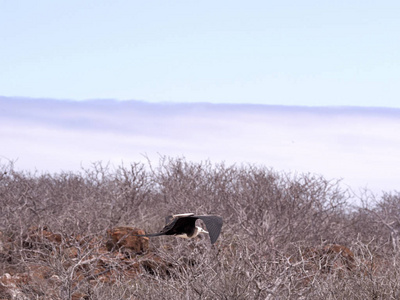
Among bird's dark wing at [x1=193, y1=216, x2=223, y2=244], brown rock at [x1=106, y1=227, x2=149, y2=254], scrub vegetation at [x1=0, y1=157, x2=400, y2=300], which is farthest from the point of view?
brown rock at [x1=106, y1=227, x2=149, y2=254]

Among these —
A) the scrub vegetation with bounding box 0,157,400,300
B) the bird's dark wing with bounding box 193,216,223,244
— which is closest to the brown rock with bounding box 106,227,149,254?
the scrub vegetation with bounding box 0,157,400,300

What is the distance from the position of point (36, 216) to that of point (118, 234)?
12.7 feet

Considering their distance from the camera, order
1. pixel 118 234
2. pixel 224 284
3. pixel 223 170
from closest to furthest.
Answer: pixel 224 284 → pixel 118 234 → pixel 223 170

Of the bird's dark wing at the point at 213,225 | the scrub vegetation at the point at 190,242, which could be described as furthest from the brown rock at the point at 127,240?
the bird's dark wing at the point at 213,225

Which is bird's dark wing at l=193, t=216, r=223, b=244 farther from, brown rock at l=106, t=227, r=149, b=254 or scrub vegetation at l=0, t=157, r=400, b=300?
brown rock at l=106, t=227, r=149, b=254

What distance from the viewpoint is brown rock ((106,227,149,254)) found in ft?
38.1

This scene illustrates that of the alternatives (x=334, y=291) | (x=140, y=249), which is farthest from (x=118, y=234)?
(x=334, y=291)

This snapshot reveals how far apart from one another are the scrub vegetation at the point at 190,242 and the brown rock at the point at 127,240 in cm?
5

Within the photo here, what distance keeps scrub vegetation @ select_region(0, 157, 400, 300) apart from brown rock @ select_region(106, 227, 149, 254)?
5 cm

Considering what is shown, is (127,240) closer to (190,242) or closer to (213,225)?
(190,242)

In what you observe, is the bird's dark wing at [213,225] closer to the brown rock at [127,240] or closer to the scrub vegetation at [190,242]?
the scrub vegetation at [190,242]

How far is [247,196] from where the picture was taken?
15.4 m

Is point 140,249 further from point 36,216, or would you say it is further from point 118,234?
point 36,216

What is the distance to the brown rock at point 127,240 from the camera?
38.1 ft
